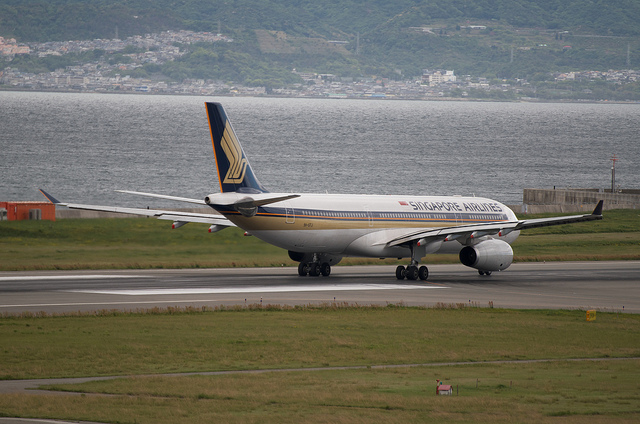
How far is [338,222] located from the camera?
49812 millimetres

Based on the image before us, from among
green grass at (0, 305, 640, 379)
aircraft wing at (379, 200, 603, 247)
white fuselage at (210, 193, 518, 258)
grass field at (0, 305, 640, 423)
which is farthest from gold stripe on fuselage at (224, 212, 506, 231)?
grass field at (0, 305, 640, 423)

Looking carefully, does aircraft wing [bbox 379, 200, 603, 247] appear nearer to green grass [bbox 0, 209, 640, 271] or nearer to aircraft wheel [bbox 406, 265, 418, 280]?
aircraft wheel [bbox 406, 265, 418, 280]

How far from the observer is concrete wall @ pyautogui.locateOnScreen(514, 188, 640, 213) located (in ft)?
299

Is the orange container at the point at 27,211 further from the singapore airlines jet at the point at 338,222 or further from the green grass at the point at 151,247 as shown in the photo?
the singapore airlines jet at the point at 338,222

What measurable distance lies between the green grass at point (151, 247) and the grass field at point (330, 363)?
2073 cm

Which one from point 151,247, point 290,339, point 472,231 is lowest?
point 290,339

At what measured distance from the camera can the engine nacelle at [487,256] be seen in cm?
5222

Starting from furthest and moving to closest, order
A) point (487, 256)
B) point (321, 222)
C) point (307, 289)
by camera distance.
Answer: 1. point (487, 256)
2. point (321, 222)
3. point (307, 289)

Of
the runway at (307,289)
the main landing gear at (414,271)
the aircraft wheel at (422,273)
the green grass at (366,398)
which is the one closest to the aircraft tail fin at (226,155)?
the runway at (307,289)

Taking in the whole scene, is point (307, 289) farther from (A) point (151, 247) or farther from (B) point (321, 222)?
(A) point (151, 247)

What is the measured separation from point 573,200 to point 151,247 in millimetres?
56717

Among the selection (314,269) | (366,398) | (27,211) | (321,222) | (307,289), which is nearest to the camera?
(366,398)

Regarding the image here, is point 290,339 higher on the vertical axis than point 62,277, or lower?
lower

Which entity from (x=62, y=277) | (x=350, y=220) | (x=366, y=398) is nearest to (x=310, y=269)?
(x=350, y=220)
